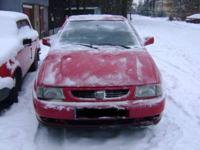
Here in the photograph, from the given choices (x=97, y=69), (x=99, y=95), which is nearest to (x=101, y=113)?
(x=99, y=95)

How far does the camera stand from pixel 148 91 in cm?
463

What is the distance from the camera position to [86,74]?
4730 mm

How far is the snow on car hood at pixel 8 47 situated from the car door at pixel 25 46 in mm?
162

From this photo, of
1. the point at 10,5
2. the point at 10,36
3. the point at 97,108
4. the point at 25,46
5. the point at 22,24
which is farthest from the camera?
the point at 10,5

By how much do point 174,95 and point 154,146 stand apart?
2473 millimetres

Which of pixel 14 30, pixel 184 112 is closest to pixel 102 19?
pixel 14 30

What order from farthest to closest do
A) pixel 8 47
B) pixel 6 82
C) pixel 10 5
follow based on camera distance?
pixel 10 5, pixel 8 47, pixel 6 82

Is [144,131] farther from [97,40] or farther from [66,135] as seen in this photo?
[97,40]

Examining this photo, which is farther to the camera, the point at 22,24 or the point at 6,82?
the point at 22,24

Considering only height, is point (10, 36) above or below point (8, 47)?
above

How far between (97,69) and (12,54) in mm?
1925

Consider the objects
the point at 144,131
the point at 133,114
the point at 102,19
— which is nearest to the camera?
the point at 133,114

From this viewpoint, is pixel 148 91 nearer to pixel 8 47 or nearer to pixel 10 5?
pixel 8 47

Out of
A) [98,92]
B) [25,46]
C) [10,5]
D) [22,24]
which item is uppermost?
[10,5]
